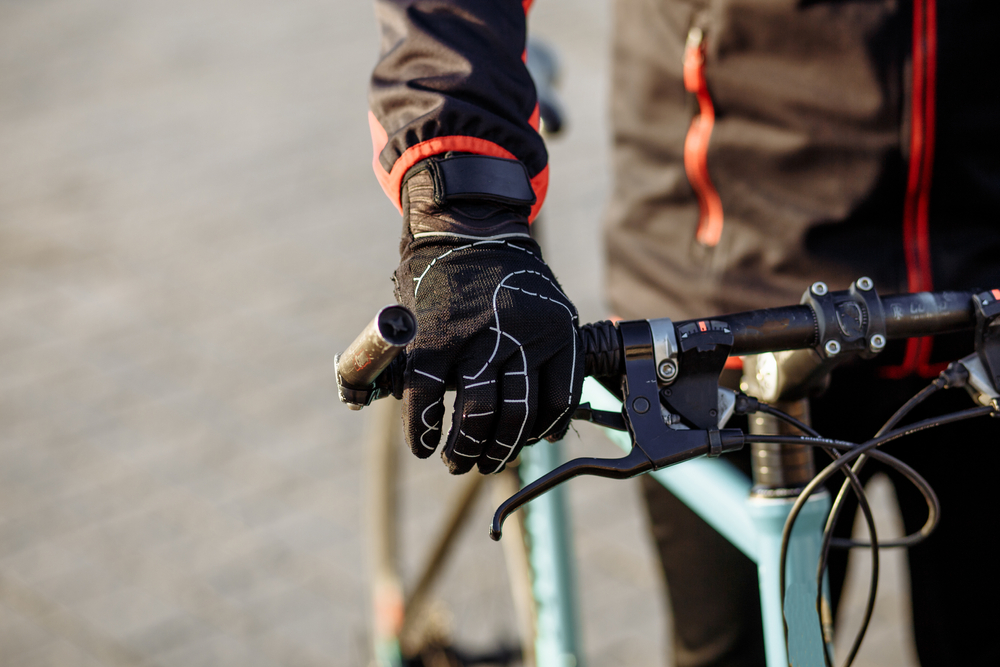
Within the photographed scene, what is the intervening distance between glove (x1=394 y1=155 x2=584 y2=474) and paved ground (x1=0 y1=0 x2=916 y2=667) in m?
1.93

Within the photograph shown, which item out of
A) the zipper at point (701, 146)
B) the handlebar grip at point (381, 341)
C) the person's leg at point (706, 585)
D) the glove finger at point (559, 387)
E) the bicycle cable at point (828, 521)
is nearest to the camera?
the handlebar grip at point (381, 341)

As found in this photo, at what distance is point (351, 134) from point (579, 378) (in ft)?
16.2

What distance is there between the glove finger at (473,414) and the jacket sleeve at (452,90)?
30cm

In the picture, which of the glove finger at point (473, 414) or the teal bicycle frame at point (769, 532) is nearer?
the glove finger at point (473, 414)

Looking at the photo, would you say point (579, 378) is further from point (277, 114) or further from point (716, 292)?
point (277, 114)

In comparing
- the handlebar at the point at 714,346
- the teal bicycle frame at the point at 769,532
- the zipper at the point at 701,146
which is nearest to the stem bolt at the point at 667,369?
the handlebar at the point at 714,346

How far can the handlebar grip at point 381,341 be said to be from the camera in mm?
781

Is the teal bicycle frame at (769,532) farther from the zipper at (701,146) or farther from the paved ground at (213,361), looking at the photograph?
the paved ground at (213,361)

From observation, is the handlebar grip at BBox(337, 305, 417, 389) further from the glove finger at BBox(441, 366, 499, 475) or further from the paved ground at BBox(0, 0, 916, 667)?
the paved ground at BBox(0, 0, 916, 667)

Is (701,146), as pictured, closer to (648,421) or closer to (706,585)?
(648,421)

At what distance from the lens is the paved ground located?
9.18 feet

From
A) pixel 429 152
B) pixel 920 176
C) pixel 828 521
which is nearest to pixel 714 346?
pixel 828 521

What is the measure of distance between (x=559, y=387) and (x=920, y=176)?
0.68 metres

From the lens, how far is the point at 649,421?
36.6 inches
